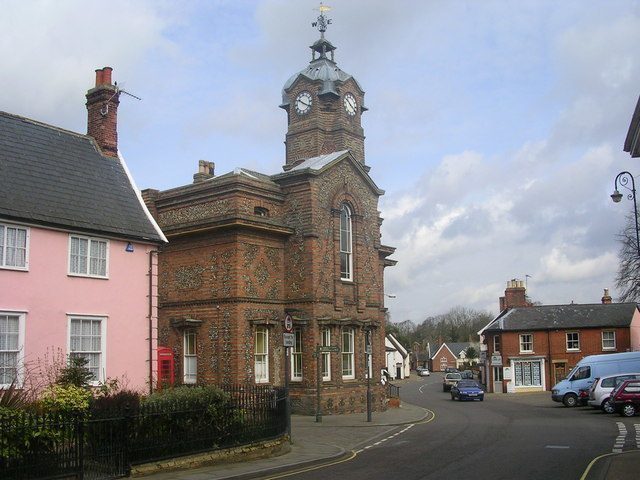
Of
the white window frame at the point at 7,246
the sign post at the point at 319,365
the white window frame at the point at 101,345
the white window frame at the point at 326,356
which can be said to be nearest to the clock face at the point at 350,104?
the white window frame at the point at 326,356

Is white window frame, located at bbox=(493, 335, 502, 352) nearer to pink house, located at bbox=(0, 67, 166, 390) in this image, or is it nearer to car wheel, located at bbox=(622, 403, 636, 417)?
car wheel, located at bbox=(622, 403, 636, 417)

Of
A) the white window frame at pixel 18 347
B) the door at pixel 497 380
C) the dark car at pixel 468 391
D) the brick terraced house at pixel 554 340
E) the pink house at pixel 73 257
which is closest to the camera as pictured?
the white window frame at pixel 18 347

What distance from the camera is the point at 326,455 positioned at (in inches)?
684

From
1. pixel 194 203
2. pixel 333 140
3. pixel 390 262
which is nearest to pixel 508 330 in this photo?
pixel 390 262

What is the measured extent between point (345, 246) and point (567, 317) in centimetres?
3030

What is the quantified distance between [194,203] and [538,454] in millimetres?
18385

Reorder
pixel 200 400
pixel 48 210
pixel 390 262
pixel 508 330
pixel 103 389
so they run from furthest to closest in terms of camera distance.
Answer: pixel 508 330 < pixel 390 262 < pixel 48 210 < pixel 103 389 < pixel 200 400

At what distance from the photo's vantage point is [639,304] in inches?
2203


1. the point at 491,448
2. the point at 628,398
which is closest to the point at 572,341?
the point at 628,398

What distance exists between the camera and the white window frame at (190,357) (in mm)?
28875

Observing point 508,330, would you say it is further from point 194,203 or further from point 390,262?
point 194,203

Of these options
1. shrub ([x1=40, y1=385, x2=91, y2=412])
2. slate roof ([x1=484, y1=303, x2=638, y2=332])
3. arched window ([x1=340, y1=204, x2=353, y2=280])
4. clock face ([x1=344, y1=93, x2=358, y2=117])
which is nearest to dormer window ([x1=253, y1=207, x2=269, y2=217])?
arched window ([x1=340, y1=204, x2=353, y2=280])

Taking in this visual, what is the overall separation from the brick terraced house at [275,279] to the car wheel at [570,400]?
1131 cm

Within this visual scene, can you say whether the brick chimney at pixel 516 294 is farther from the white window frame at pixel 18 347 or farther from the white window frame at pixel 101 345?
the white window frame at pixel 18 347
